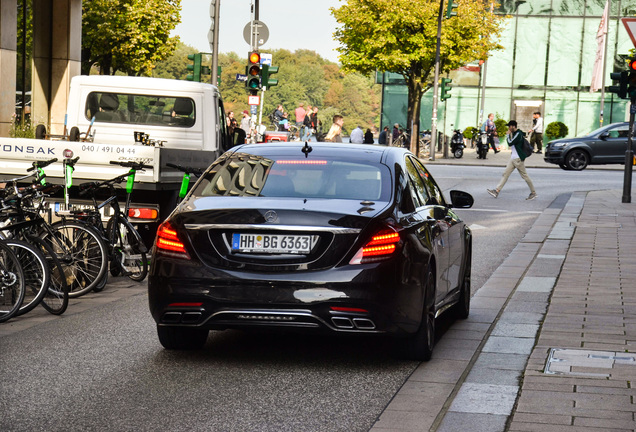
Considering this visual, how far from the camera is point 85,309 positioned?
9.03 m

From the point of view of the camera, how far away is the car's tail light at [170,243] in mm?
6438

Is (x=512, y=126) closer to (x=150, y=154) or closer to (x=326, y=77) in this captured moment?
(x=150, y=154)

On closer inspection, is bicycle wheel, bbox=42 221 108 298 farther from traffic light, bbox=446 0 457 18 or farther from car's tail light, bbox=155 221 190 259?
traffic light, bbox=446 0 457 18

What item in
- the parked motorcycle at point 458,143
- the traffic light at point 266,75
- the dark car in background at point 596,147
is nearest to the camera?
the traffic light at point 266,75

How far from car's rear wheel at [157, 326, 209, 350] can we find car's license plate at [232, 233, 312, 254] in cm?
94

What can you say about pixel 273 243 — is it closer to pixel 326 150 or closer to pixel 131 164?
pixel 326 150

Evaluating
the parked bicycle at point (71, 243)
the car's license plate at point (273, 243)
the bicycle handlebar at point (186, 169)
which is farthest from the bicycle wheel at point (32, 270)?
the car's license plate at point (273, 243)

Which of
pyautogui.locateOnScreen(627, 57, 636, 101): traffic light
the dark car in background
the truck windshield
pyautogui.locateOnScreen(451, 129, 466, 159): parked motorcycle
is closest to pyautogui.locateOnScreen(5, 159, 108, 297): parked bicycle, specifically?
the truck windshield

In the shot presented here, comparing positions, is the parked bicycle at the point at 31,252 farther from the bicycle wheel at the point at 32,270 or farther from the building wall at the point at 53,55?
the building wall at the point at 53,55

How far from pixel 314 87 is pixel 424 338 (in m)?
144

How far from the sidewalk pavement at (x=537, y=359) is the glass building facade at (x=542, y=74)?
5282 centimetres

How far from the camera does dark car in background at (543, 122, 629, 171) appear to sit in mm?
36938

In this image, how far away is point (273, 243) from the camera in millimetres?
6277

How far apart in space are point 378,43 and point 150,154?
44.1 metres
